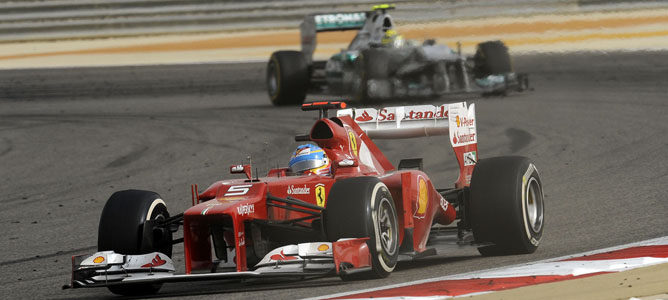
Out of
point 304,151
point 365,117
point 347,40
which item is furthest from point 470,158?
point 347,40

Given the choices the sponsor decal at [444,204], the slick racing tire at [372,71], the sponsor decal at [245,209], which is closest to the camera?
the sponsor decal at [245,209]

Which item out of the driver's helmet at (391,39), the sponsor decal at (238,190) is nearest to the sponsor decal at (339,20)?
the driver's helmet at (391,39)

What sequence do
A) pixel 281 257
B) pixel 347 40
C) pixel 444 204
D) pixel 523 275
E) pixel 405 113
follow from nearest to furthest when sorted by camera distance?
pixel 523 275 → pixel 281 257 → pixel 444 204 → pixel 405 113 → pixel 347 40

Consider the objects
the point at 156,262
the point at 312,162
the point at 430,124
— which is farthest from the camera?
the point at 430,124

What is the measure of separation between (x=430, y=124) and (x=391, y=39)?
42.3ft

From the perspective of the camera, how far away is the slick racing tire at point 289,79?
21984mm

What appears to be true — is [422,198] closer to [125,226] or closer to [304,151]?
[304,151]

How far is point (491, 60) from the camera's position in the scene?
21.3 metres

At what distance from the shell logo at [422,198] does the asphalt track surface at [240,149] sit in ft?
1.25

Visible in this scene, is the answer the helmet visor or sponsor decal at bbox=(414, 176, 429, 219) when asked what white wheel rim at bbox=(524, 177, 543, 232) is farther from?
the helmet visor

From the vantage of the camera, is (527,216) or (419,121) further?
(419,121)

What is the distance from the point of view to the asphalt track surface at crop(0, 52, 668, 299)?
861 centimetres

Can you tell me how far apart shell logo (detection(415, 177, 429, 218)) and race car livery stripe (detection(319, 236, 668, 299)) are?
2.53 ft

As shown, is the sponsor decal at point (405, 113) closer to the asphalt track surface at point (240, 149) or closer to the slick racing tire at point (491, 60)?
the asphalt track surface at point (240, 149)
